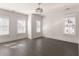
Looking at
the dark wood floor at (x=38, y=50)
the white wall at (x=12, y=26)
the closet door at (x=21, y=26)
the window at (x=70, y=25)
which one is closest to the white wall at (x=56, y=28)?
the window at (x=70, y=25)

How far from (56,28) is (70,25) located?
98 cm

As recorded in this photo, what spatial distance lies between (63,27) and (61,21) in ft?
1.35

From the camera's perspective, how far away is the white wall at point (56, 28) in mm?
4352

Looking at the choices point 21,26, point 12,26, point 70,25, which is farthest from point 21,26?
point 70,25

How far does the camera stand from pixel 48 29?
5.51m

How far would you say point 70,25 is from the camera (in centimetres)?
421

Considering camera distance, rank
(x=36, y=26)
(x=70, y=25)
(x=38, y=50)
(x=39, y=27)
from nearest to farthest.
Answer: (x=38, y=50), (x=70, y=25), (x=36, y=26), (x=39, y=27)

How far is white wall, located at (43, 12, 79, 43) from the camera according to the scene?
14.3 ft

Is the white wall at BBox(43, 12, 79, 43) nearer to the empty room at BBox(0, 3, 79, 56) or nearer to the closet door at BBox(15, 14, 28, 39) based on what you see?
the empty room at BBox(0, 3, 79, 56)

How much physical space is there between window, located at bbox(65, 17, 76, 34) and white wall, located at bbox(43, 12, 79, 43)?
25 cm

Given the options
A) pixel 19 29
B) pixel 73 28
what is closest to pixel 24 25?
pixel 19 29

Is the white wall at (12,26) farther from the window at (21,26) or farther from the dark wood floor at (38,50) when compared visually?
the dark wood floor at (38,50)

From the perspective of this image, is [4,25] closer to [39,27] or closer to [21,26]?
[21,26]

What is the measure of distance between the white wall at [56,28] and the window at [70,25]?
25cm
